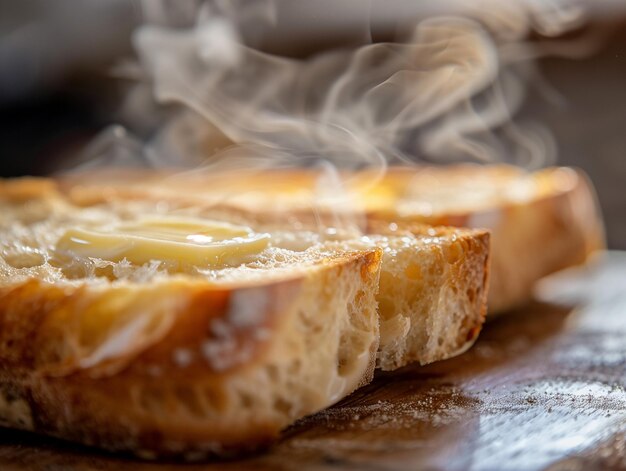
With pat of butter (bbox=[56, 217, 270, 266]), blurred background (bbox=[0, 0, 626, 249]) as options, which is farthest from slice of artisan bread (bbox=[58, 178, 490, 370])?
blurred background (bbox=[0, 0, 626, 249])

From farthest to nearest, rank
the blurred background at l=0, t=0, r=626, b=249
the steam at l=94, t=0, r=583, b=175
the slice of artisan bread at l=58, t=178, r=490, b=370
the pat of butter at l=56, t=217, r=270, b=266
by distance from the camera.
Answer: the blurred background at l=0, t=0, r=626, b=249 → the steam at l=94, t=0, r=583, b=175 → the slice of artisan bread at l=58, t=178, r=490, b=370 → the pat of butter at l=56, t=217, r=270, b=266

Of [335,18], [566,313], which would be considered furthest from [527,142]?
[566,313]

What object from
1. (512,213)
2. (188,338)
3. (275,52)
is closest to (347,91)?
(512,213)

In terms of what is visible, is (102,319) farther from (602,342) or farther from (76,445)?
(602,342)

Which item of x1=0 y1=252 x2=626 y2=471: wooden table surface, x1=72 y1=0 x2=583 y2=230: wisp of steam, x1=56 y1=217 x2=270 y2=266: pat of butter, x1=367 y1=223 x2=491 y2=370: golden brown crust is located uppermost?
x1=72 y1=0 x2=583 y2=230: wisp of steam

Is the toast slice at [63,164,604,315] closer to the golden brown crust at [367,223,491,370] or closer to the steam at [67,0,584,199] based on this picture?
the steam at [67,0,584,199]

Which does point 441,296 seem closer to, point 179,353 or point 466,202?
point 179,353
